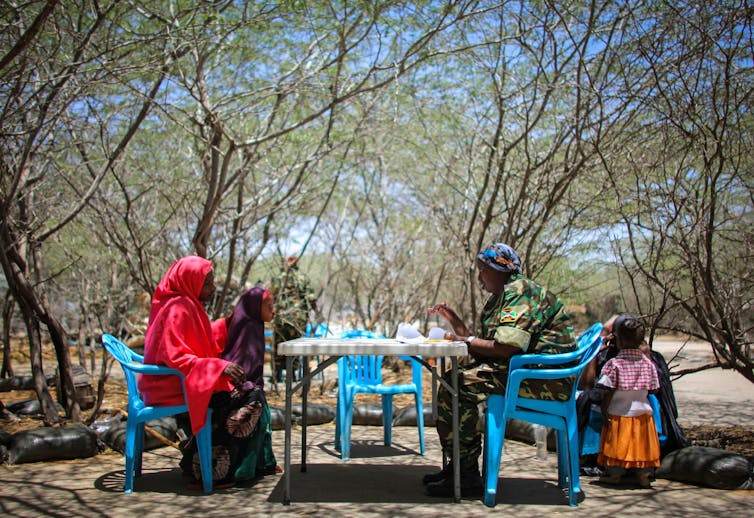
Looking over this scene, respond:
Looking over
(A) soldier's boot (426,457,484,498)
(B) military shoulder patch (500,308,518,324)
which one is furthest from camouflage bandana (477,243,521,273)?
(A) soldier's boot (426,457,484,498)

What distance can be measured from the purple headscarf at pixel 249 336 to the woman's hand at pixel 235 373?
0.91 ft

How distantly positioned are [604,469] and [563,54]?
3.65m

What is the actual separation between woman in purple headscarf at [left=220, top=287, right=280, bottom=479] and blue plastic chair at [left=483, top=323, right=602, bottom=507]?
130 centimetres

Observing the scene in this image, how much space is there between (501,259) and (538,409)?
81cm

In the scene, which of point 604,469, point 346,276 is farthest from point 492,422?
point 346,276

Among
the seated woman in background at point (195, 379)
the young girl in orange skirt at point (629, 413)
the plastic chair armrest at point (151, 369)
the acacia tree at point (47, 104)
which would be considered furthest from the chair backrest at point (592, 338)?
the acacia tree at point (47, 104)

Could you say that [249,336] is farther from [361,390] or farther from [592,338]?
[592,338]

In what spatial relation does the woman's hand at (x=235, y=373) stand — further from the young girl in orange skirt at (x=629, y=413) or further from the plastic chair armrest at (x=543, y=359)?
the young girl in orange skirt at (x=629, y=413)

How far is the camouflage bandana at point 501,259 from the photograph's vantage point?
3812mm

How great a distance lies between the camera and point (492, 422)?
355cm

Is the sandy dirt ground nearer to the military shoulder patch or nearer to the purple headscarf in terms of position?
the purple headscarf

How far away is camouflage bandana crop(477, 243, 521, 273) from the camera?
150 inches

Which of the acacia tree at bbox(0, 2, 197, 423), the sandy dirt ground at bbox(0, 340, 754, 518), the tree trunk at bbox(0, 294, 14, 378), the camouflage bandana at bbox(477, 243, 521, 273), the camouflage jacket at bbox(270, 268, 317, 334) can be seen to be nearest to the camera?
the sandy dirt ground at bbox(0, 340, 754, 518)

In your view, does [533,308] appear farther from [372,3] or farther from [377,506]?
[372,3]
